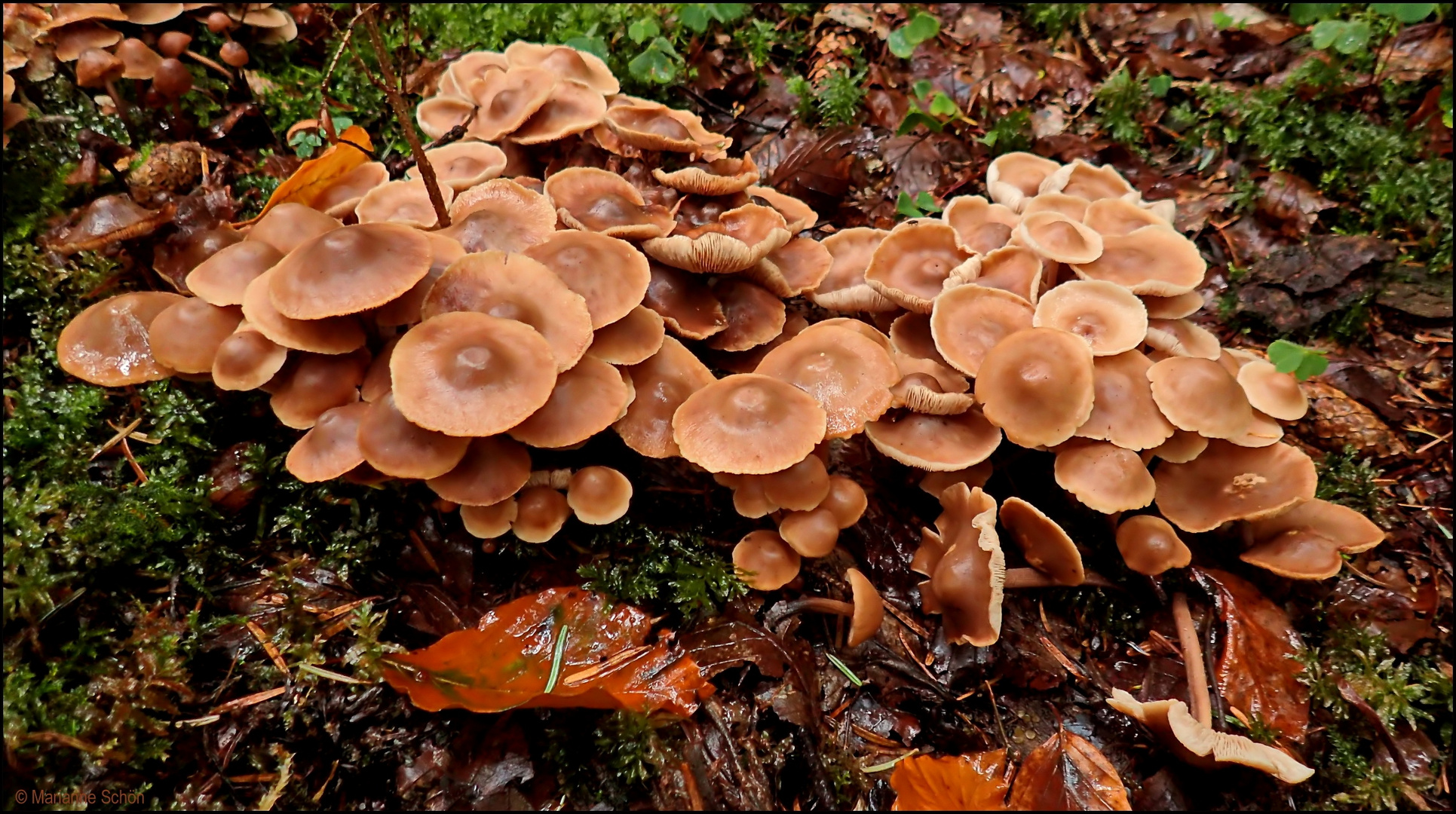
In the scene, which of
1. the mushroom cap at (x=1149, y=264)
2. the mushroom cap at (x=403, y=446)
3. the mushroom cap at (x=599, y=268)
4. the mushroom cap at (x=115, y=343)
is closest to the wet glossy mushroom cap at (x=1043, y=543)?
the mushroom cap at (x=1149, y=264)

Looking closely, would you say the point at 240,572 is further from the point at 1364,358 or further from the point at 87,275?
the point at 1364,358

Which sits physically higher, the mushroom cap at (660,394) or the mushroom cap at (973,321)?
the mushroom cap at (973,321)

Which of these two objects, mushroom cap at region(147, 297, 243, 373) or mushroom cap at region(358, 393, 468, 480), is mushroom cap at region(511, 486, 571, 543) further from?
mushroom cap at region(147, 297, 243, 373)

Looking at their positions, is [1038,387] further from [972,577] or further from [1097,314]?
[972,577]

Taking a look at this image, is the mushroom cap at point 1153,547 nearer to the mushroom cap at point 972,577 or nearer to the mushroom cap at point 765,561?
the mushroom cap at point 972,577

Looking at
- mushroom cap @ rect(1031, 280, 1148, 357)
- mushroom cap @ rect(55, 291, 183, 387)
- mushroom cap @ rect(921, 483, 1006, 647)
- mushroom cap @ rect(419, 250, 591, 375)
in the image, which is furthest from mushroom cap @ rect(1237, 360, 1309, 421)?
mushroom cap @ rect(55, 291, 183, 387)

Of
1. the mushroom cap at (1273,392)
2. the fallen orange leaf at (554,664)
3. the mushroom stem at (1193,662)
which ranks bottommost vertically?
the mushroom stem at (1193,662)

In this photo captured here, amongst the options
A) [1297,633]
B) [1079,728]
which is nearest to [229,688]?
[1079,728]
